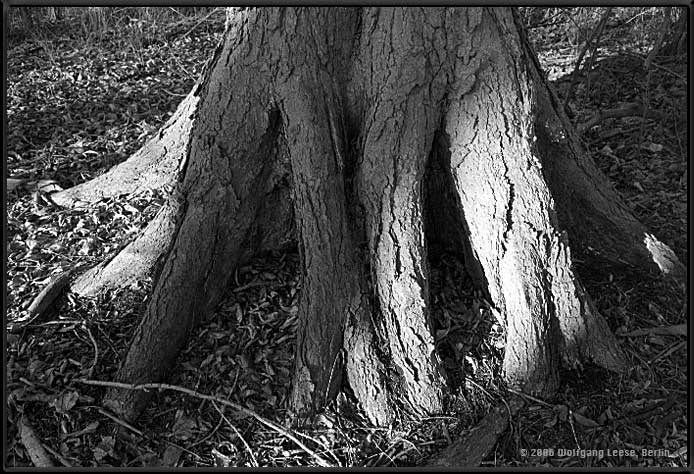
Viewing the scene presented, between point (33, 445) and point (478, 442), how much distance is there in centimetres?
180

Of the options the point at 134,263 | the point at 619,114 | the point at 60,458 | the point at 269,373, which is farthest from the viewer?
the point at 619,114

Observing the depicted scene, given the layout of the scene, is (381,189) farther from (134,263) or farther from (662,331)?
(662,331)

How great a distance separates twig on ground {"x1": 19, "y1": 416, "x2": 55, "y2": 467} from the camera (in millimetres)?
2701

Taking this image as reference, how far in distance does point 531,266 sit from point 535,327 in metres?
0.26

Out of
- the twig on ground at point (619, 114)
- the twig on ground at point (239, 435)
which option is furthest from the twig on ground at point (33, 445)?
the twig on ground at point (619, 114)

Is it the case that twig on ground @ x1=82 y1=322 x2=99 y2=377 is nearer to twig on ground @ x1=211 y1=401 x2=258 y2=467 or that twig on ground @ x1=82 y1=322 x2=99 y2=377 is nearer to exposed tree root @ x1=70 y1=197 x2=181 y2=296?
exposed tree root @ x1=70 y1=197 x2=181 y2=296

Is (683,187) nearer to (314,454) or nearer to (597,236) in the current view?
(597,236)

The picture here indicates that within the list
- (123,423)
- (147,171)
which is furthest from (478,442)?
(147,171)

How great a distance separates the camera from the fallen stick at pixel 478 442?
2.73 metres

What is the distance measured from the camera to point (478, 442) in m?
2.78

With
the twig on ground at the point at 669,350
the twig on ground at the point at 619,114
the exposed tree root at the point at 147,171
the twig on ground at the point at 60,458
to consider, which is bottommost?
the twig on ground at the point at 669,350

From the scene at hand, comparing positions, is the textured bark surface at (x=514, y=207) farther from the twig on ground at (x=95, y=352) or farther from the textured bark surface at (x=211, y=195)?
the twig on ground at (x=95, y=352)

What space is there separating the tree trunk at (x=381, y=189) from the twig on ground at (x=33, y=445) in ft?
1.02

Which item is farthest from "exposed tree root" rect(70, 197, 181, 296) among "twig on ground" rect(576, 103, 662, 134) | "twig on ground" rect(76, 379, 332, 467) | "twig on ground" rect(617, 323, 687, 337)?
"twig on ground" rect(576, 103, 662, 134)
